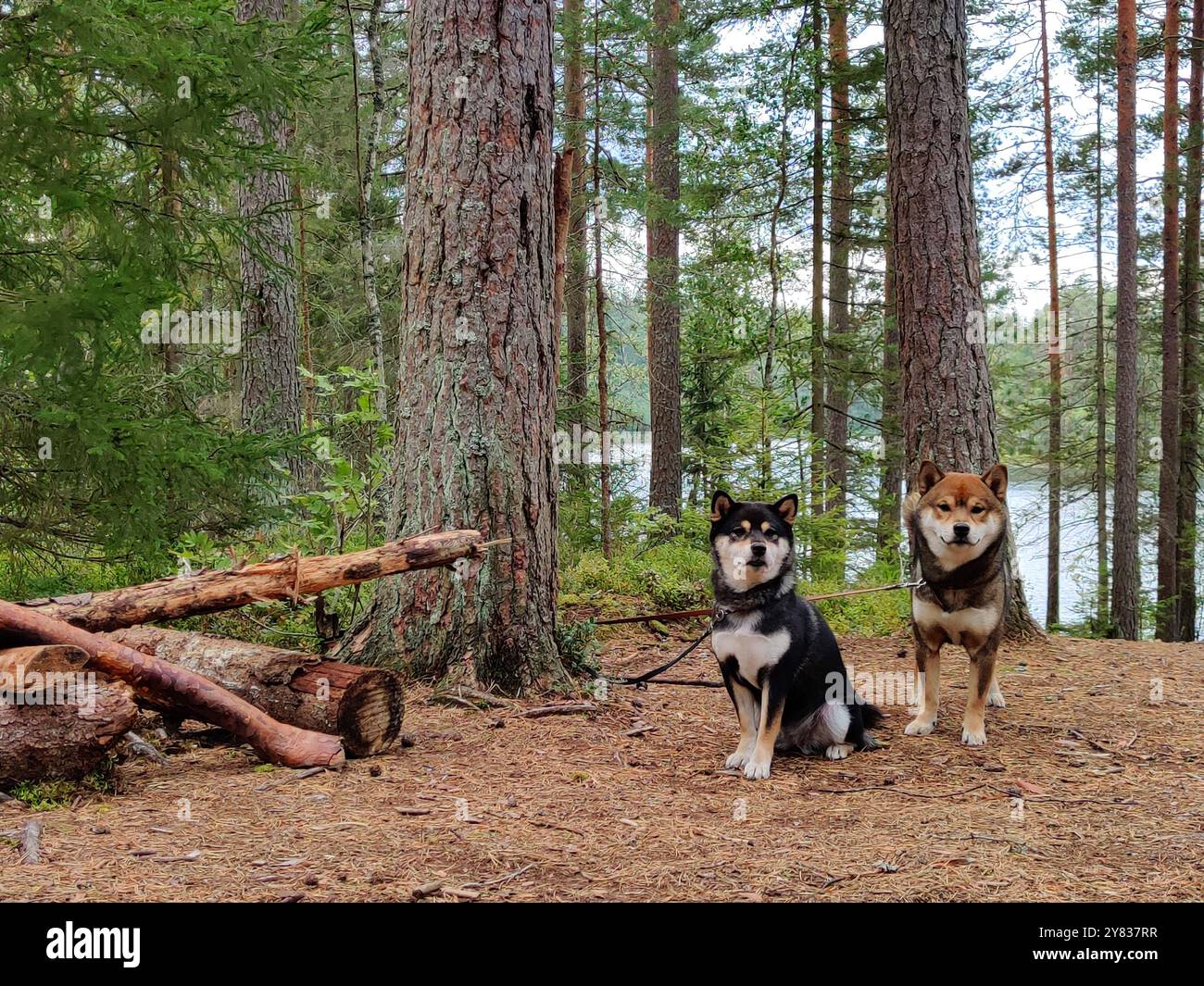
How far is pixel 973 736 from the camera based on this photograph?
5.73 metres

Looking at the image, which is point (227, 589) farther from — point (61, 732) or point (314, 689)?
point (61, 732)

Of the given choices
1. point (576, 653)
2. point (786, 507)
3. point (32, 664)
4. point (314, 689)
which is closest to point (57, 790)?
point (32, 664)

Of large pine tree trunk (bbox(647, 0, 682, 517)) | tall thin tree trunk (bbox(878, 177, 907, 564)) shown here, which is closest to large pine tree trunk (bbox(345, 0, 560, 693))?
large pine tree trunk (bbox(647, 0, 682, 517))

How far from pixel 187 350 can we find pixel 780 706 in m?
13.9

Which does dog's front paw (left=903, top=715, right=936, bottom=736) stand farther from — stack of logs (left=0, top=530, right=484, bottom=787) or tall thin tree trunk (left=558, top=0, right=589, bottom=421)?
tall thin tree trunk (left=558, top=0, right=589, bottom=421)

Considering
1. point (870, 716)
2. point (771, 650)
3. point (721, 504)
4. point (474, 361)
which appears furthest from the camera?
point (474, 361)

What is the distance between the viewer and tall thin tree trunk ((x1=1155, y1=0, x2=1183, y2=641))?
18.1m

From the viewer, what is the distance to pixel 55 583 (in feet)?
29.1

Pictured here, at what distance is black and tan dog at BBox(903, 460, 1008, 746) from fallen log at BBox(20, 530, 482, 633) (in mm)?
3109

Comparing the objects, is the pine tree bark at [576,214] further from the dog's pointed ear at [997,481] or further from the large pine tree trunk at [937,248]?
the dog's pointed ear at [997,481]

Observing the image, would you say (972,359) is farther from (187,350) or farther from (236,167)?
(187,350)

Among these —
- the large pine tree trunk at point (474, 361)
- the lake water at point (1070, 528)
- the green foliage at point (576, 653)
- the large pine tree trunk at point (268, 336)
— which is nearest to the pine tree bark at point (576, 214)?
the lake water at point (1070, 528)

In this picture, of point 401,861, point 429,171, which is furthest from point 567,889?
point 429,171

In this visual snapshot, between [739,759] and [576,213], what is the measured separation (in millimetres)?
12231
